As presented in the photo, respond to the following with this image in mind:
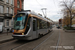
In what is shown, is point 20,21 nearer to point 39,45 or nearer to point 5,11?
point 39,45

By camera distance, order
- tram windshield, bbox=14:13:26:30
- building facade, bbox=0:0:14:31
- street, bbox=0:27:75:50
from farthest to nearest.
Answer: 1. building facade, bbox=0:0:14:31
2. tram windshield, bbox=14:13:26:30
3. street, bbox=0:27:75:50

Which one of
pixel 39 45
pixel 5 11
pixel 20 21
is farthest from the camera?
pixel 5 11

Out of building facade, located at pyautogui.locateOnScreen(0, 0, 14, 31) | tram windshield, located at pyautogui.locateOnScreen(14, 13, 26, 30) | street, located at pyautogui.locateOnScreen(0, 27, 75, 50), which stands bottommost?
street, located at pyautogui.locateOnScreen(0, 27, 75, 50)

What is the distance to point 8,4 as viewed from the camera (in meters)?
23.1

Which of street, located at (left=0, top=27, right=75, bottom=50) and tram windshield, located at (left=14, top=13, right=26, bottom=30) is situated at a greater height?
tram windshield, located at (left=14, top=13, right=26, bottom=30)

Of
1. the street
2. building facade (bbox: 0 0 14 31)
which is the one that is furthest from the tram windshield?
building facade (bbox: 0 0 14 31)

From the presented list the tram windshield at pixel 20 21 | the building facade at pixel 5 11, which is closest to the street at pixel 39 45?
the tram windshield at pixel 20 21

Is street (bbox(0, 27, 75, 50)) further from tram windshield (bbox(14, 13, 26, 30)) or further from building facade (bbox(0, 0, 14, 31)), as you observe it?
building facade (bbox(0, 0, 14, 31))

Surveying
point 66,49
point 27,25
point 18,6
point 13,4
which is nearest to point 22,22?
point 27,25

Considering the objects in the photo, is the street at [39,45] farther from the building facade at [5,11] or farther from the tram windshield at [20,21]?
the building facade at [5,11]

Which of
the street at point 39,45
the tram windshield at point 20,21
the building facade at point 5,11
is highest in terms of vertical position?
the building facade at point 5,11

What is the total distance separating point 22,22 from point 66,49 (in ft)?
15.3

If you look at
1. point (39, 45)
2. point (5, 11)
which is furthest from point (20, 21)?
point (5, 11)

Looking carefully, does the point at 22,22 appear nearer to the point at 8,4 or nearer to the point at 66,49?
the point at 66,49
